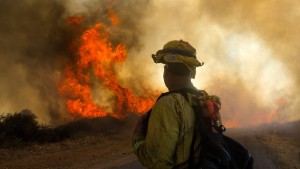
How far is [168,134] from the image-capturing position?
2514 millimetres

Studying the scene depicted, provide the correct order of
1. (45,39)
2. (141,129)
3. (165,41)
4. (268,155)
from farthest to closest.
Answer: (165,41) < (45,39) < (268,155) < (141,129)

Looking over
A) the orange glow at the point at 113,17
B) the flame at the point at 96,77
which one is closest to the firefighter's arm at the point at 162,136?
the flame at the point at 96,77

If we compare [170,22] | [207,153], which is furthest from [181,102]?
[170,22]

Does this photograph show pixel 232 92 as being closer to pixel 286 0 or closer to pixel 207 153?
pixel 286 0

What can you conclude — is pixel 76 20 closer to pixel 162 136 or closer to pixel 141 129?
pixel 141 129

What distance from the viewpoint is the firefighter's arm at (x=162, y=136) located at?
2.52 metres

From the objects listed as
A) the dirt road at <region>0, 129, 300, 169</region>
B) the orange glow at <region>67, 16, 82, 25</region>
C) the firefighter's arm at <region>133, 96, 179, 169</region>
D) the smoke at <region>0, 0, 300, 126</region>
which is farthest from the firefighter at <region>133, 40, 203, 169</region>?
the orange glow at <region>67, 16, 82, 25</region>

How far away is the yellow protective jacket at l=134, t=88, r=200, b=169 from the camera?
2.53 metres

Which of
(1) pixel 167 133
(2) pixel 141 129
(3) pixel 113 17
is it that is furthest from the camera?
(3) pixel 113 17

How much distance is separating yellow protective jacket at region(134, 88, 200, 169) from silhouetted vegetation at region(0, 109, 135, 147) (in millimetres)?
13686

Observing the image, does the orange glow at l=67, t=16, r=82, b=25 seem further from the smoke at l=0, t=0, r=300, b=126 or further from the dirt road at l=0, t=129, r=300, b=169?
the dirt road at l=0, t=129, r=300, b=169

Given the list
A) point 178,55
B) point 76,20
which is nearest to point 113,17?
point 76,20

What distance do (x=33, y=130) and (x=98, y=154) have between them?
18.9ft

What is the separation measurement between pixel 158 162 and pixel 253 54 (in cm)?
3719
